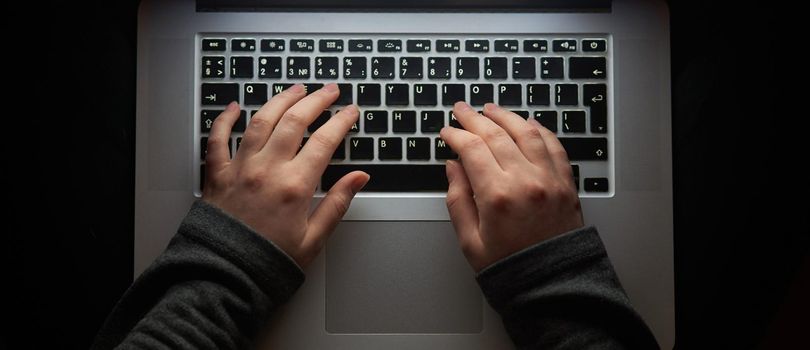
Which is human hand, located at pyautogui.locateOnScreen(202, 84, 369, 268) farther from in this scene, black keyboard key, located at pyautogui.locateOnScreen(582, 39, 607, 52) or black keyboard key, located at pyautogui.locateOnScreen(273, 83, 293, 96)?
black keyboard key, located at pyautogui.locateOnScreen(582, 39, 607, 52)

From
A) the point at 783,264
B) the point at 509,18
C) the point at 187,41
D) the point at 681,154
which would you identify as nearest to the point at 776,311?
the point at 783,264

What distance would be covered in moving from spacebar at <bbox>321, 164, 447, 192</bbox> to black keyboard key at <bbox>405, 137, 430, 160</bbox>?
1cm

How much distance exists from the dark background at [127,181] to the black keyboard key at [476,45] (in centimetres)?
23

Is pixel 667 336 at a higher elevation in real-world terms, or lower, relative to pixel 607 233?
lower

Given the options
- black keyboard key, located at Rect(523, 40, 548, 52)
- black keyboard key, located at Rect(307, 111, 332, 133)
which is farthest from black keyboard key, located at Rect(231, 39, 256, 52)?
black keyboard key, located at Rect(523, 40, 548, 52)

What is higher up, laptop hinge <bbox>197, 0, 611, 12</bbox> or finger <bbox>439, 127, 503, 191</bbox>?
laptop hinge <bbox>197, 0, 611, 12</bbox>

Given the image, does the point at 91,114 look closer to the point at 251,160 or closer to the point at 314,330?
the point at 251,160

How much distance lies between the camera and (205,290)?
1.95 feet

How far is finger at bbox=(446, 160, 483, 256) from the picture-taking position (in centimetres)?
62

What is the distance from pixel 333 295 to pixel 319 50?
0.28m

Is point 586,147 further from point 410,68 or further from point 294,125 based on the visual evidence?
point 294,125

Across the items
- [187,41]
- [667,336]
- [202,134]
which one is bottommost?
[667,336]

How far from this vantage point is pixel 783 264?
0.68 metres

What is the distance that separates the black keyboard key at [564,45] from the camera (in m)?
0.66
